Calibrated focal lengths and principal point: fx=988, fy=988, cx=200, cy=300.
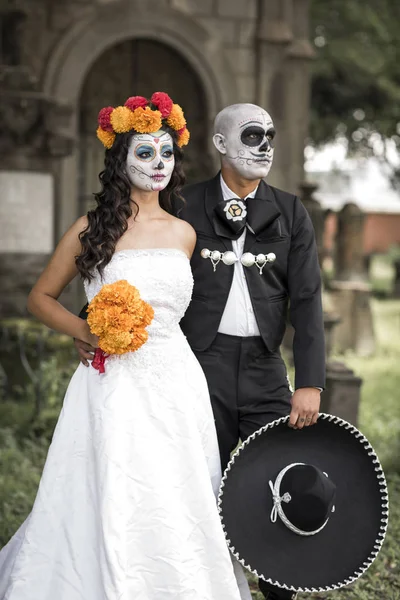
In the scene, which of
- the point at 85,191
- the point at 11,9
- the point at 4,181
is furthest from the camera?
the point at 85,191

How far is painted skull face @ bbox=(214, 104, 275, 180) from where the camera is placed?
3812 millimetres

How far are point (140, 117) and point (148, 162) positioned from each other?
0.55ft

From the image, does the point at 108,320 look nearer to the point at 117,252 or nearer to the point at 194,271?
the point at 117,252

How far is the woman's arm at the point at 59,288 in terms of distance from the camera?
3.67m

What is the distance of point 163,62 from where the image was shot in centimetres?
1020

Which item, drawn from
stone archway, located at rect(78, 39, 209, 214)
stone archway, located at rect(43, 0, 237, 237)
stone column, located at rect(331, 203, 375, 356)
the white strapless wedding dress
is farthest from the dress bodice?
stone column, located at rect(331, 203, 375, 356)

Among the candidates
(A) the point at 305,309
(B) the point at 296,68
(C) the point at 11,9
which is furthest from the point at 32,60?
(A) the point at 305,309

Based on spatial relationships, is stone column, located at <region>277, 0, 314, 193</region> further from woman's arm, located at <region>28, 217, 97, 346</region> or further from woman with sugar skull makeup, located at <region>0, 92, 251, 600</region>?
woman's arm, located at <region>28, 217, 97, 346</region>

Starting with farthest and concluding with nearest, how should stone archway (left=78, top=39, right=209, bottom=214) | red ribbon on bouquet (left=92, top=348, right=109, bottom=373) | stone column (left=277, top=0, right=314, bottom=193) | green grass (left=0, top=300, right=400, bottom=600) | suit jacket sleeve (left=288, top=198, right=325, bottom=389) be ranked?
1. stone column (left=277, top=0, right=314, bottom=193)
2. stone archway (left=78, top=39, right=209, bottom=214)
3. green grass (left=0, top=300, right=400, bottom=600)
4. suit jacket sleeve (left=288, top=198, right=325, bottom=389)
5. red ribbon on bouquet (left=92, top=348, right=109, bottom=373)

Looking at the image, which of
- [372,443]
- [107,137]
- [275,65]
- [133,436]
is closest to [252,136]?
[107,137]

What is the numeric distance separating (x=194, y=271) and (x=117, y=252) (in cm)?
36

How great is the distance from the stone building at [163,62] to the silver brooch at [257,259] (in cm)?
531

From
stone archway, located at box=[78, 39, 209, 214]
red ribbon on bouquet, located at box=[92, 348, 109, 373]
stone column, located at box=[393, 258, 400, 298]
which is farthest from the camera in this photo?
stone column, located at box=[393, 258, 400, 298]

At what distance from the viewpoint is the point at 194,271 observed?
3850 mm
